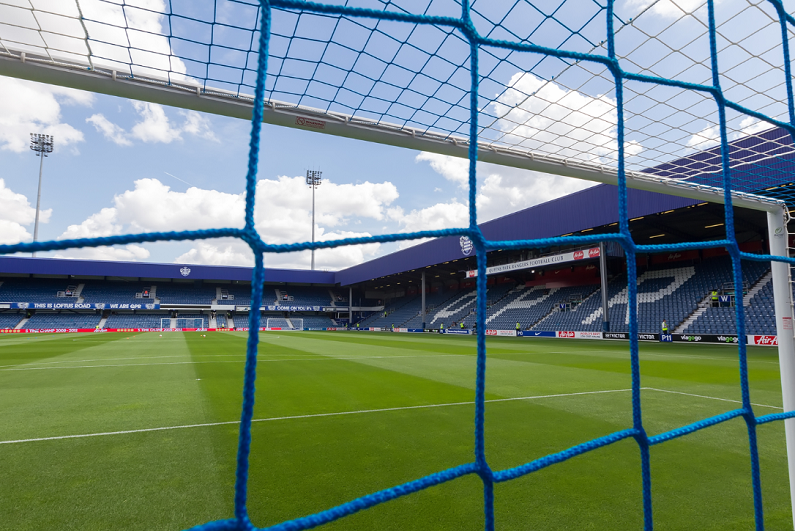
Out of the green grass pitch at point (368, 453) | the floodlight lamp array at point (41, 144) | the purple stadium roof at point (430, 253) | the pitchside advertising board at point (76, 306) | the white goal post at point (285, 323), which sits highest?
the floodlight lamp array at point (41, 144)

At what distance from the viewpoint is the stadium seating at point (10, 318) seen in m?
31.2

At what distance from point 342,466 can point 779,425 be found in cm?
395

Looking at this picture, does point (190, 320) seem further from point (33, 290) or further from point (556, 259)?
point (556, 259)

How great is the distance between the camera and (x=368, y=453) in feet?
10.1

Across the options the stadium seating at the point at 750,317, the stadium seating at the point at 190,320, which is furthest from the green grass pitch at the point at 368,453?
the stadium seating at the point at 190,320

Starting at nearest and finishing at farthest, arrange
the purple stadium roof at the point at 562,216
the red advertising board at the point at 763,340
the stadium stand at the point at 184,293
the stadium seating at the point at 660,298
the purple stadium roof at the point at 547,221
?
the purple stadium roof at the point at 547,221 → the red advertising board at the point at 763,340 → the purple stadium roof at the point at 562,216 → the stadium seating at the point at 660,298 → the stadium stand at the point at 184,293

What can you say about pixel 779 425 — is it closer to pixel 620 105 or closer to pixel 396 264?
pixel 620 105

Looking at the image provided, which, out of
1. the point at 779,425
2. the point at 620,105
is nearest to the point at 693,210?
the point at 779,425

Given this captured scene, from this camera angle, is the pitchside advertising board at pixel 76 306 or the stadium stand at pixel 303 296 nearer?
the pitchside advertising board at pixel 76 306

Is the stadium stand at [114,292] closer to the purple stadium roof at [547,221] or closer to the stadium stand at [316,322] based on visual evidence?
the purple stadium roof at [547,221]

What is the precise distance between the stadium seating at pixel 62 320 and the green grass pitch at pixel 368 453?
32.6 m

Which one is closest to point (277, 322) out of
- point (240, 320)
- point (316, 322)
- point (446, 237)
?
point (240, 320)

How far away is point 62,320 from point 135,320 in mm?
4894

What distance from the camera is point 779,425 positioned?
375 centimetres
